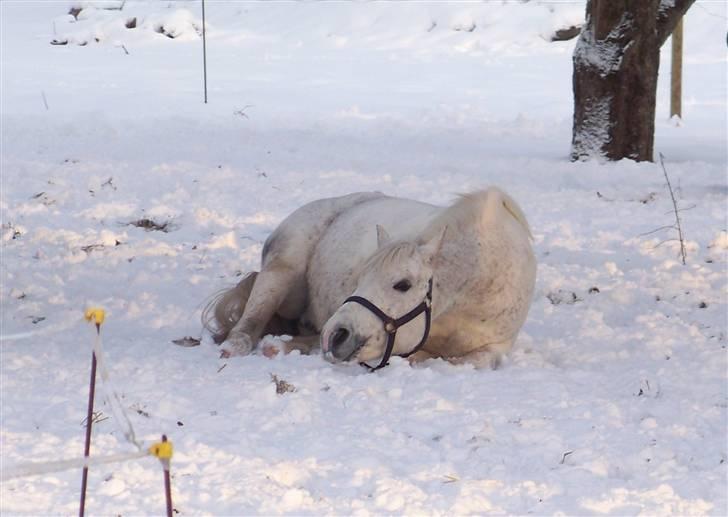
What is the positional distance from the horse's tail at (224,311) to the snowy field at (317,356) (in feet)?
0.52

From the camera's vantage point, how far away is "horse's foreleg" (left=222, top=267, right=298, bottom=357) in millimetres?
5773

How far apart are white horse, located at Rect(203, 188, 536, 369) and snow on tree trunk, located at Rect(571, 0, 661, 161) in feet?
16.4

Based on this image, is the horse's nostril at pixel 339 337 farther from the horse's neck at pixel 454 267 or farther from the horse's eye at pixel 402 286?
the horse's neck at pixel 454 267

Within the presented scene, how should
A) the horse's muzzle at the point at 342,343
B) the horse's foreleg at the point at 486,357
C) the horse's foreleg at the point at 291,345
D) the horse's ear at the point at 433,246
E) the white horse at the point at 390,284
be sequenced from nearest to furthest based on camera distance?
the horse's muzzle at the point at 342,343, the white horse at the point at 390,284, the horse's ear at the point at 433,246, the horse's foreleg at the point at 486,357, the horse's foreleg at the point at 291,345

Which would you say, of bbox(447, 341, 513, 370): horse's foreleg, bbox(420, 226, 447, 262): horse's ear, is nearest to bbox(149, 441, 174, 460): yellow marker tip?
bbox(420, 226, 447, 262): horse's ear

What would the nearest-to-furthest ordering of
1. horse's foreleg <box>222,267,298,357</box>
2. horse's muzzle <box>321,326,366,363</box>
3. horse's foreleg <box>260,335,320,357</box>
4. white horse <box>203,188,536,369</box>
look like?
1. horse's muzzle <box>321,326,366,363</box>
2. white horse <box>203,188,536,369</box>
3. horse's foreleg <box>260,335,320,357</box>
4. horse's foreleg <box>222,267,298,357</box>

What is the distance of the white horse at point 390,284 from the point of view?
4816 mm

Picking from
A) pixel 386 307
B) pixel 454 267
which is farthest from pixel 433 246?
pixel 386 307

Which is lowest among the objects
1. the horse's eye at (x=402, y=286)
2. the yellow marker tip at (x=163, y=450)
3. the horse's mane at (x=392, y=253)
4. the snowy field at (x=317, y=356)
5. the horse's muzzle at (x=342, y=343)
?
the snowy field at (x=317, y=356)

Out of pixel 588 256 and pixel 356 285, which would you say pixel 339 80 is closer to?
pixel 588 256

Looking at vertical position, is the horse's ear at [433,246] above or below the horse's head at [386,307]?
above

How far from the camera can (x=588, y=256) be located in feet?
24.5

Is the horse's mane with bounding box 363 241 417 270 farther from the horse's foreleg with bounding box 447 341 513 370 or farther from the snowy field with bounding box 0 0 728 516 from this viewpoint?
the horse's foreleg with bounding box 447 341 513 370

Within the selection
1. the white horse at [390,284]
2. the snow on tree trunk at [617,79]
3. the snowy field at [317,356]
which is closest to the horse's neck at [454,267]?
the white horse at [390,284]
